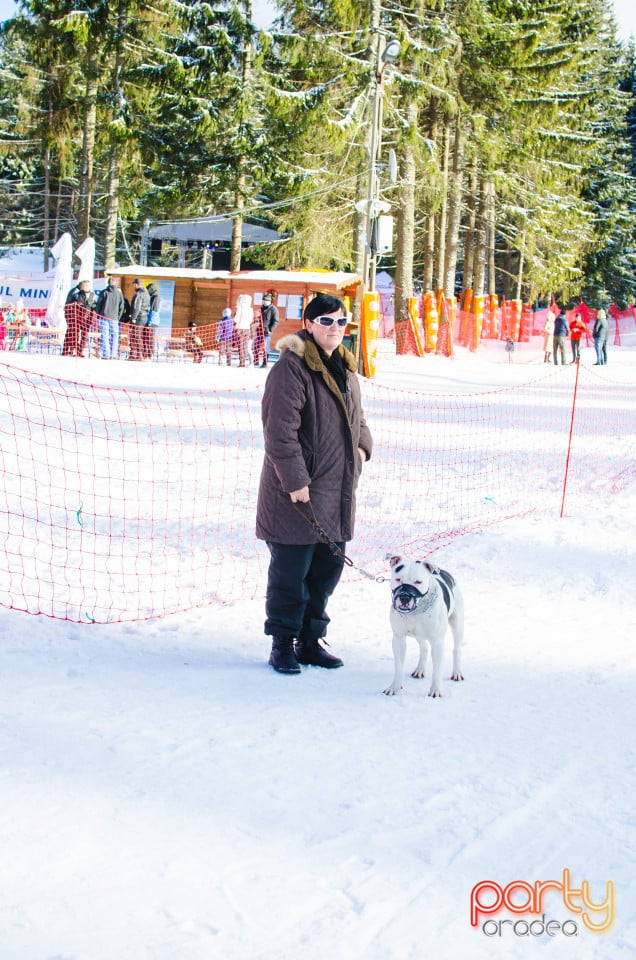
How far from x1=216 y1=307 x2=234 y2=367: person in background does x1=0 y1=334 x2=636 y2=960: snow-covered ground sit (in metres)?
14.9

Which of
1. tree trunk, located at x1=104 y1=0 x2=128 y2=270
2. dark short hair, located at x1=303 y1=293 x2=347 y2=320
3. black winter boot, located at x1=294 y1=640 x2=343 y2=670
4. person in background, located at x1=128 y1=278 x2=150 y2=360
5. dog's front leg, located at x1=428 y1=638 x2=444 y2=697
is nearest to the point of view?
dog's front leg, located at x1=428 y1=638 x2=444 y2=697

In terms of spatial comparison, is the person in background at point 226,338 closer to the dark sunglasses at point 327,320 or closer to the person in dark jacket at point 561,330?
the person in dark jacket at point 561,330

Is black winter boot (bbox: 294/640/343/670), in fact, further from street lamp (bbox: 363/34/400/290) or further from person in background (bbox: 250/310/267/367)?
person in background (bbox: 250/310/267/367)

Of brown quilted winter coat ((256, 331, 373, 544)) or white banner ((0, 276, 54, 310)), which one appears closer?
brown quilted winter coat ((256, 331, 373, 544))

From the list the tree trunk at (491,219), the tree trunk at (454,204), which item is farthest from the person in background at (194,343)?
the tree trunk at (491,219)

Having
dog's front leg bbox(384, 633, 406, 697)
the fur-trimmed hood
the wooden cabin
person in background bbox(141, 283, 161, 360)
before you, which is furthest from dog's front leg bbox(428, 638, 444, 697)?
the wooden cabin

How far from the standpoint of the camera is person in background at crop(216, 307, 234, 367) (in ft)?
64.9

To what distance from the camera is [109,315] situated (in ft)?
57.8

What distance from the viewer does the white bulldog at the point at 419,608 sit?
153 inches

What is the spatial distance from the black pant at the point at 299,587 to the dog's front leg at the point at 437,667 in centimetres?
67

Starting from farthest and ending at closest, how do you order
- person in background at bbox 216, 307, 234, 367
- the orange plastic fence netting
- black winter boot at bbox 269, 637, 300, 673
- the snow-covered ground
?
1. person in background at bbox 216, 307, 234, 367
2. the orange plastic fence netting
3. black winter boot at bbox 269, 637, 300, 673
4. the snow-covered ground

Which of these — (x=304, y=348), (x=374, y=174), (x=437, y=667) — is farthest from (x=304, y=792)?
(x=374, y=174)

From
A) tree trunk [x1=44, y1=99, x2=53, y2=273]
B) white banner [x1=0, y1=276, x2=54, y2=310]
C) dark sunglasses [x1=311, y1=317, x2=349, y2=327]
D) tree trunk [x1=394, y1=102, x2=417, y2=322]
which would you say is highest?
tree trunk [x1=44, y1=99, x2=53, y2=273]

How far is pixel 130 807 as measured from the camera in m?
2.98
